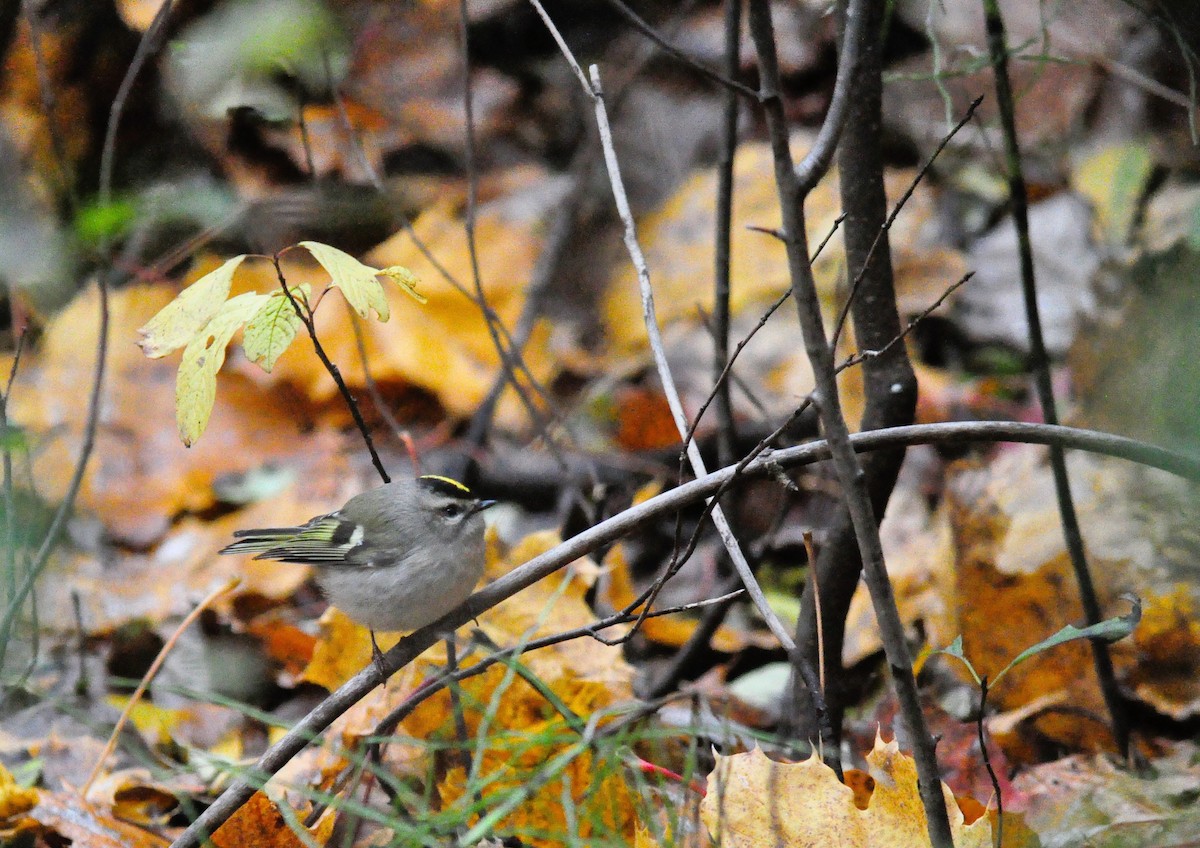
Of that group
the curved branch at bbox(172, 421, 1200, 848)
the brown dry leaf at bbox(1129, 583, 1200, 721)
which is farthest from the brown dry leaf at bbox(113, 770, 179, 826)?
the brown dry leaf at bbox(1129, 583, 1200, 721)

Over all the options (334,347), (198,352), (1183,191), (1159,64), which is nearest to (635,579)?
(334,347)

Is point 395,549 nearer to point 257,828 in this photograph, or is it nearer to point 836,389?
point 257,828

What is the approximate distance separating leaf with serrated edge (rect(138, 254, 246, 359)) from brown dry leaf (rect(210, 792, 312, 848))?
99 centimetres

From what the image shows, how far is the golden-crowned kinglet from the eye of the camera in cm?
300

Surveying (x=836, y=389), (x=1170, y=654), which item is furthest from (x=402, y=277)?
(x=1170, y=654)

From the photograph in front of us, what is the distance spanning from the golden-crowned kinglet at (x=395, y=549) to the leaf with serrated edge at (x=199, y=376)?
1.05m

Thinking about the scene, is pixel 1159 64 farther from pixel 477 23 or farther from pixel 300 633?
pixel 300 633

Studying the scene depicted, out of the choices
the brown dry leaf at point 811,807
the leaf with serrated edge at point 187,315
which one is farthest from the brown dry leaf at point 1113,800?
the leaf with serrated edge at point 187,315

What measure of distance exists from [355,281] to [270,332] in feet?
0.60

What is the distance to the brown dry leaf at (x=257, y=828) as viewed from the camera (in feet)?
8.09

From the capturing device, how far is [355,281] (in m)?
2.04

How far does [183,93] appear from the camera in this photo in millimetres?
6332

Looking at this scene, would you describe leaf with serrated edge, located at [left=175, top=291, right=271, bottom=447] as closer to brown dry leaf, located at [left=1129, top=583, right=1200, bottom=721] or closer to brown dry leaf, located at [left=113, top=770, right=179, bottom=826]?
brown dry leaf, located at [left=113, top=770, right=179, bottom=826]

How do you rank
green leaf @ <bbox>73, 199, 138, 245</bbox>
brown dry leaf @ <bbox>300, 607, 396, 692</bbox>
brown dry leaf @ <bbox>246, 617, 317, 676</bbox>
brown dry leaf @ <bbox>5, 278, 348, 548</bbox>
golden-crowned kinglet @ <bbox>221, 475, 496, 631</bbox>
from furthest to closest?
brown dry leaf @ <bbox>5, 278, 348, 548</bbox>, green leaf @ <bbox>73, 199, 138, 245</bbox>, brown dry leaf @ <bbox>246, 617, 317, 676</bbox>, brown dry leaf @ <bbox>300, 607, 396, 692</bbox>, golden-crowned kinglet @ <bbox>221, 475, 496, 631</bbox>
